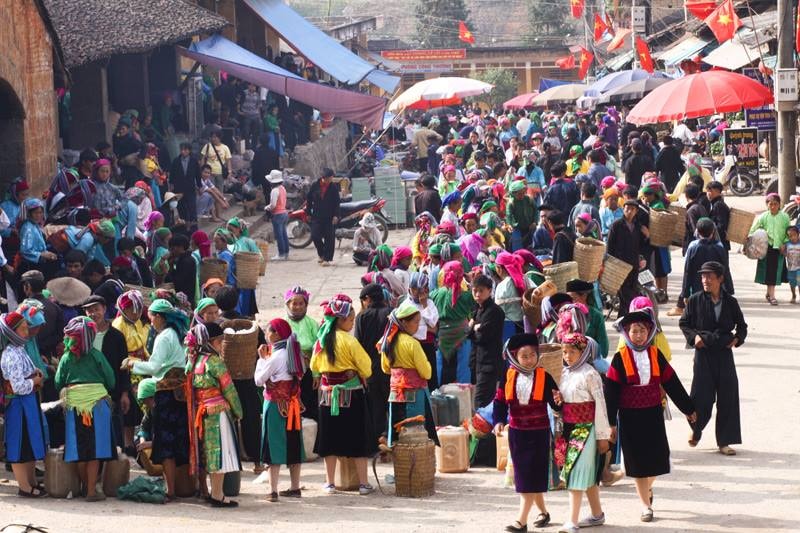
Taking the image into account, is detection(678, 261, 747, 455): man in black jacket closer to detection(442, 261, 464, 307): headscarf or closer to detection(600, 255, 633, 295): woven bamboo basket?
detection(442, 261, 464, 307): headscarf

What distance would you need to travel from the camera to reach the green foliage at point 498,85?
74.8 metres

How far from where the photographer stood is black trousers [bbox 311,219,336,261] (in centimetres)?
2170

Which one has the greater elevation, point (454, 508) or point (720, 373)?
point (720, 373)

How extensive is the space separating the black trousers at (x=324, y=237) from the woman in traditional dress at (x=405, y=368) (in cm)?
1120

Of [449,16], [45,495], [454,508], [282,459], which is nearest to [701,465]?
[454,508]

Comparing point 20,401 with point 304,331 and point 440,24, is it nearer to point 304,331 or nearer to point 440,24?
point 304,331

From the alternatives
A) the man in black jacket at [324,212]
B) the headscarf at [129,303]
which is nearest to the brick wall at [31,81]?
the man in black jacket at [324,212]

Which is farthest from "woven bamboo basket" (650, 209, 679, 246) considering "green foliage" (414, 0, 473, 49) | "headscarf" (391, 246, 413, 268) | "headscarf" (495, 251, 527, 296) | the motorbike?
"green foliage" (414, 0, 473, 49)

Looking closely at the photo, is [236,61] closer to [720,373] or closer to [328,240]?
[328,240]

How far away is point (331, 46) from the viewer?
112ft

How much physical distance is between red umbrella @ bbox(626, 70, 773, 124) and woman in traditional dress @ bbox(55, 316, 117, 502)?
1335 centimetres

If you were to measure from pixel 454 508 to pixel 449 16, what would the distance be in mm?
88885

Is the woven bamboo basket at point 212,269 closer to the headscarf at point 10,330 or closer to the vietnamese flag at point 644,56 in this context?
the headscarf at point 10,330

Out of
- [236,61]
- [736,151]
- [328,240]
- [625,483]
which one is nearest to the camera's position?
[625,483]
